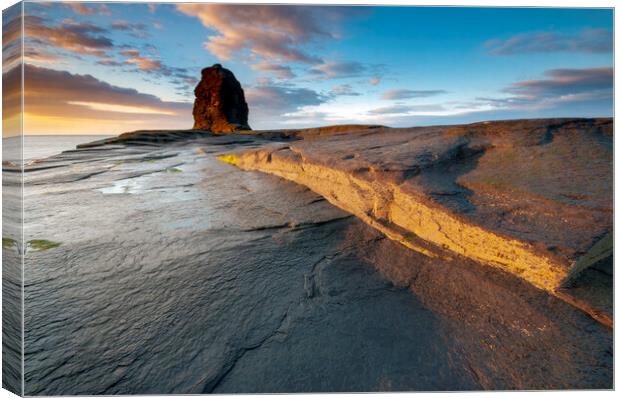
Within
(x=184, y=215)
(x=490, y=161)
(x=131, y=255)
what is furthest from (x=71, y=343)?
(x=490, y=161)

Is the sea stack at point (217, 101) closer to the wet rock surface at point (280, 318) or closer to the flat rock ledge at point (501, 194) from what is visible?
the flat rock ledge at point (501, 194)

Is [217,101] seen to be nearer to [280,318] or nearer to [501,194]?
[501,194]

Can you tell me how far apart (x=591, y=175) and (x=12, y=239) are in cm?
401

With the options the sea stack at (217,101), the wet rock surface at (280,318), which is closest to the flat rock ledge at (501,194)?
the wet rock surface at (280,318)

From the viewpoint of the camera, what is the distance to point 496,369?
4.44 ft

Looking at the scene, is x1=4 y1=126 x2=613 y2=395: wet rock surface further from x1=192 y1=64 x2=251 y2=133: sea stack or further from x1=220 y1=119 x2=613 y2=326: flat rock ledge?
x1=192 y1=64 x2=251 y2=133: sea stack

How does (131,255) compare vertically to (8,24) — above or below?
below

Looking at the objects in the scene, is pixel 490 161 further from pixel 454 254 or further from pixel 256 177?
pixel 256 177

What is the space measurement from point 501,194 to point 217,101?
86.0 feet

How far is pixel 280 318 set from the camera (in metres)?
1.58

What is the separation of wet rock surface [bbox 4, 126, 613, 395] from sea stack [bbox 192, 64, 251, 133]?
78.9 feet

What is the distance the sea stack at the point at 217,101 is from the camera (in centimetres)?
2553

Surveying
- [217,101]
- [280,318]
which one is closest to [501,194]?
[280,318]

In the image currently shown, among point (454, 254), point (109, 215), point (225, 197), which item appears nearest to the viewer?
point (454, 254)
